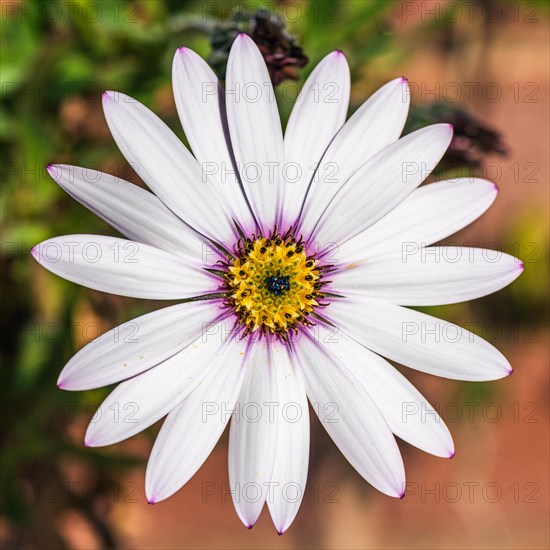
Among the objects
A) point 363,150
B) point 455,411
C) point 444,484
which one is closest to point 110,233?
point 363,150

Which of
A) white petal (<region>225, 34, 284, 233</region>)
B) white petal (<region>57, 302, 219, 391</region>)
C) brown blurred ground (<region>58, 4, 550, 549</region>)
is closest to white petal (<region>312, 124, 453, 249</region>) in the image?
white petal (<region>225, 34, 284, 233</region>)

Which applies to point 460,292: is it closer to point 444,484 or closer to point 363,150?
point 363,150

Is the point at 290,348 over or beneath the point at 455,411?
beneath

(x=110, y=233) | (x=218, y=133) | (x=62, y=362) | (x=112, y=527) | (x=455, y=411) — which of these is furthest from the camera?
(x=455, y=411)

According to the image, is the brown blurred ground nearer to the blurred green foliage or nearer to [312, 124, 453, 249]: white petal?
the blurred green foliage

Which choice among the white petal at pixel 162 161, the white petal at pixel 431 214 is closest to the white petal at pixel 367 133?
the white petal at pixel 431 214

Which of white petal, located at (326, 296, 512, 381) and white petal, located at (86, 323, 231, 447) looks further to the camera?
white petal, located at (326, 296, 512, 381)
